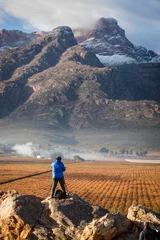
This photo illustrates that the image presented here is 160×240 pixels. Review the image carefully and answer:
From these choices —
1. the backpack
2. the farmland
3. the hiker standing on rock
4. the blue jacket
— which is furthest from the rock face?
the farmland

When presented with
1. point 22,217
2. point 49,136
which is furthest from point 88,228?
point 49,136

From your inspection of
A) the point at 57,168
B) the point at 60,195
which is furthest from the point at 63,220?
the point at 57,168

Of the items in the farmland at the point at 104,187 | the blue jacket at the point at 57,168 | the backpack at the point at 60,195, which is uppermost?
the blue jacket at the point at 57,168

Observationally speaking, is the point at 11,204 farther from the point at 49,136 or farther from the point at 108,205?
the point at 49,136

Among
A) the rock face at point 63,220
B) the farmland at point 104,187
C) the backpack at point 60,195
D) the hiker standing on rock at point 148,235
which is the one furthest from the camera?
the farmland at point 104,187

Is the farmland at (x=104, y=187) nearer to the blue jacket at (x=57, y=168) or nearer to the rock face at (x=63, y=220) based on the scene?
the blue jacket at (x=57, y=168)

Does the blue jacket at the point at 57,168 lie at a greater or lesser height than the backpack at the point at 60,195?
greater

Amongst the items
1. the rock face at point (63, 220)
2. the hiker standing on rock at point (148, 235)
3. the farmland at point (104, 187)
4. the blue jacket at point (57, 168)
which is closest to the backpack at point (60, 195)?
the rock face at point (63, 220)

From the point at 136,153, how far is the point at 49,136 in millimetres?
50666

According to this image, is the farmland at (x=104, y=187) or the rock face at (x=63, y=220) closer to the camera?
the rock face at (x=63, y=220)

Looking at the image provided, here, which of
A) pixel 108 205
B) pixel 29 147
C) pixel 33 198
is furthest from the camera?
pixel 29 147

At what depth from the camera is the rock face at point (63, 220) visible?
44.6 feet

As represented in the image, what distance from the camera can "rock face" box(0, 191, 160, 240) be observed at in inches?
535

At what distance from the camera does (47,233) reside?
14.4 metres
